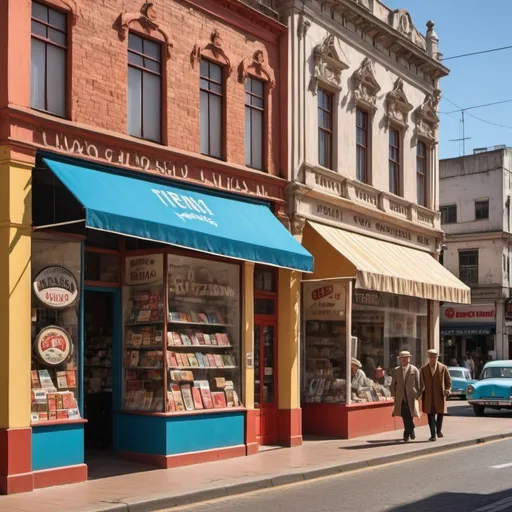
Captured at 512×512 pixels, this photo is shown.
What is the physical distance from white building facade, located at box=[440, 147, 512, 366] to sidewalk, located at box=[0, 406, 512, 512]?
31.6m

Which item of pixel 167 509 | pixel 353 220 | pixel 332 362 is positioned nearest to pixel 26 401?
pixel 167 509

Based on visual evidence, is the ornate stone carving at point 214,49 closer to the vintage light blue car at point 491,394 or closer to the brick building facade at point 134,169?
the brick building facade at point 134,169

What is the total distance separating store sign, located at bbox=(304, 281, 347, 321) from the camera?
64.8 feet

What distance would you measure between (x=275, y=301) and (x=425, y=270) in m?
5.77

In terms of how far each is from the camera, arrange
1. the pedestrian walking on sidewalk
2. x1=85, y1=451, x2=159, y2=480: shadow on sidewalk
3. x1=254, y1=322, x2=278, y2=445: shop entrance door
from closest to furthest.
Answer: x1=85, y1=451, x2=159, y2=480: shadow on sidewalk
x1=254, y1=322, x2=278, y2=445: shop entrance door
the pedestrian walking on sidewalk

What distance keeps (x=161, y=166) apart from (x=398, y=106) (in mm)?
9644

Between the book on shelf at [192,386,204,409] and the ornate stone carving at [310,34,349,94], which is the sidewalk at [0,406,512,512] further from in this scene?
the ornate stone carving at [310,34,349,94]

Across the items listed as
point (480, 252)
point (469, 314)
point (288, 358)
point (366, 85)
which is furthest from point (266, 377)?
point (480, 252)

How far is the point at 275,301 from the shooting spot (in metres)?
18.3

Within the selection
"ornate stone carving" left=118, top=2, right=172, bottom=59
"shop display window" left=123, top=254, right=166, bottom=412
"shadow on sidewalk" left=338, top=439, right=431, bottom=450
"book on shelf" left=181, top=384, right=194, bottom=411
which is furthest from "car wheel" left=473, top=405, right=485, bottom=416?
"ornate stone carving" left=118, top=2, right=172, bottom=59

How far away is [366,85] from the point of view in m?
21.5

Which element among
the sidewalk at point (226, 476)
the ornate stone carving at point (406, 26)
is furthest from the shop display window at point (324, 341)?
the ornate stone carving at point (406, 26)

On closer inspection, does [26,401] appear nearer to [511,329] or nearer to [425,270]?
[425,270]

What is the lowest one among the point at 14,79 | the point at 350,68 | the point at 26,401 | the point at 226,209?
the point at 26,401
